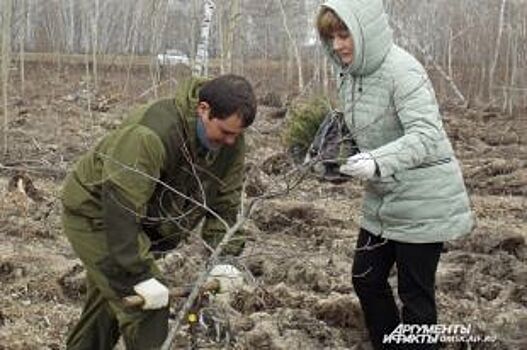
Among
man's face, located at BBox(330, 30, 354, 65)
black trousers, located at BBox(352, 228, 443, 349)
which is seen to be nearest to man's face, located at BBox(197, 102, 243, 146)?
man's face, located at BBox(330, 30, 354, 65)

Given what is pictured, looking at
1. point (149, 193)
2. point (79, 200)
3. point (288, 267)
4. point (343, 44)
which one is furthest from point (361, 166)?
point (288, 267)

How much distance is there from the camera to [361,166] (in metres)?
2.61

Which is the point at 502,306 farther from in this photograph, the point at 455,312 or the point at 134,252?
the point at 134,252

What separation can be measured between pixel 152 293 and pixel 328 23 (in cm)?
112

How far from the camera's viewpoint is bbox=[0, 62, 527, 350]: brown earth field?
145 inches

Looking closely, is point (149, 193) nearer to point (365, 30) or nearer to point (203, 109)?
point (203, 109)

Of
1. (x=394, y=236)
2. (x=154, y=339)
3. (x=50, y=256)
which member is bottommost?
(x=50, y=256)

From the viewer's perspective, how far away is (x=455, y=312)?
13.4 feet

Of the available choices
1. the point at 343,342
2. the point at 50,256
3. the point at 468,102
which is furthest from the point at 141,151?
the point at 468,102

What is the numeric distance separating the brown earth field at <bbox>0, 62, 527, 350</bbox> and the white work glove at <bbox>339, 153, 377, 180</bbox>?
0.57 feet

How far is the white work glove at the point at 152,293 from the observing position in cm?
238

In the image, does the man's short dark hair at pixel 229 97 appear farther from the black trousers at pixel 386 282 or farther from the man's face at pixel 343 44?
the black trousers at pixel 386 282

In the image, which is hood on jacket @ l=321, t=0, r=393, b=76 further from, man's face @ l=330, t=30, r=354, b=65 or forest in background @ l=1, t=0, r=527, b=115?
forest in background @ l=1, t=0, r=527, b=115

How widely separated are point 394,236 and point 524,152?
27.1ft
